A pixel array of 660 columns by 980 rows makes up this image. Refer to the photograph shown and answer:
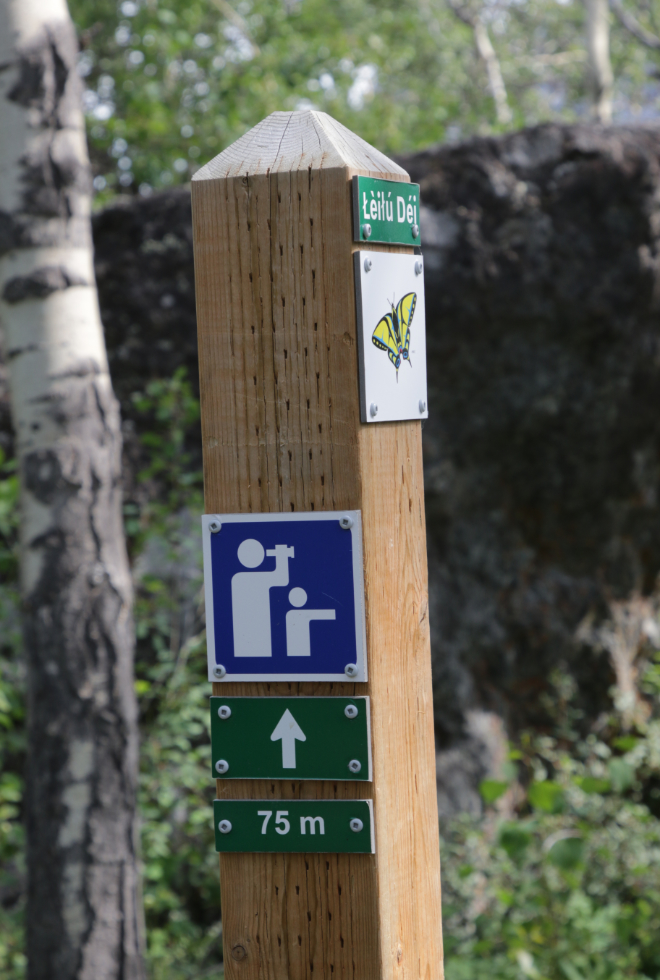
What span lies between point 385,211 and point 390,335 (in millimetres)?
175

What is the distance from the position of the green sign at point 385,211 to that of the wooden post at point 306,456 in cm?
2

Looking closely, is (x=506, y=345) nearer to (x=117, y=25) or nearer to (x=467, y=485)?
(x=467, y=485)

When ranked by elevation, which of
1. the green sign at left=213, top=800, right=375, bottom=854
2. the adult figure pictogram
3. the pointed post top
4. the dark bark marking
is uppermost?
the dark bark marking

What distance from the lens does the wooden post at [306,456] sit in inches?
47.2

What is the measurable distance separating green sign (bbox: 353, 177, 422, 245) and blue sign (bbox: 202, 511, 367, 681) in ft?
1.28

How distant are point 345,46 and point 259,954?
21.7 ft

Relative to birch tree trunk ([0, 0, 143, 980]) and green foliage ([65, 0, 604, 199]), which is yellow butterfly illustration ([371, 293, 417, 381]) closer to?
birch tree trunk ([0, 0, 143, 980])

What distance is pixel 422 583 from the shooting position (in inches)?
52.8

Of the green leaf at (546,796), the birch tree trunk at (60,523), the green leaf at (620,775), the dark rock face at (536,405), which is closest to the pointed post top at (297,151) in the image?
the birch tree trunk at (60,523)

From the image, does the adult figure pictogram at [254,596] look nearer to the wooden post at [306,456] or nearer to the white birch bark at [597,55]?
the wooden post at [306,456]

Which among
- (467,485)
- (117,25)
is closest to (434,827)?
(467,485)

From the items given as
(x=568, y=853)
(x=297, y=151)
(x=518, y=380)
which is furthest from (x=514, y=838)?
(x=297, y=151)

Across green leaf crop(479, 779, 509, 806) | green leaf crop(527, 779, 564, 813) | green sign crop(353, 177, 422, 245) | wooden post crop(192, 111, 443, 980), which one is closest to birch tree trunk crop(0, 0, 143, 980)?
green leaf crop(479, 779, 509, 806)

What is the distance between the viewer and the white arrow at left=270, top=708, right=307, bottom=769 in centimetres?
122
